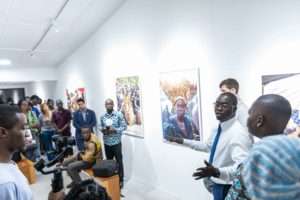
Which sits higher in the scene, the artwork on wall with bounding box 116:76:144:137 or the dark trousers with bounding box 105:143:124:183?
the artwork on wall with bounding box 116:76:144:137

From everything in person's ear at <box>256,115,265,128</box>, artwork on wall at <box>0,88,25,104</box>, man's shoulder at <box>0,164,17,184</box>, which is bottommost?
man's shoulder at <box>0,164,17,184</box>

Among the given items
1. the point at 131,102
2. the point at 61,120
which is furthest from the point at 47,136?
the point at 131,102

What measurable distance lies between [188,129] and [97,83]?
3.03m

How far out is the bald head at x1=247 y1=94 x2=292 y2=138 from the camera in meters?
1.14

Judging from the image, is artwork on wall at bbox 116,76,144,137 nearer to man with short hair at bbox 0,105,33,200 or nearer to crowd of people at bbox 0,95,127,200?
crowd of people at bbox 0,95,127,200

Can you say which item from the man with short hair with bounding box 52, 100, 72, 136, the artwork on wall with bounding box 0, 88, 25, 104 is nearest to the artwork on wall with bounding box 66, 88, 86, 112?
Result: the man with short hair with bounding box 52, 100, 72, 136

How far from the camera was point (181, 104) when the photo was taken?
11.3 ft

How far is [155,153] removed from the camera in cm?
408

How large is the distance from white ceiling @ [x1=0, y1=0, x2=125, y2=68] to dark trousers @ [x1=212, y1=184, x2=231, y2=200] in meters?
3.78

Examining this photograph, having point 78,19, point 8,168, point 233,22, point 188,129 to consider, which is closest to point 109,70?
point 78,19

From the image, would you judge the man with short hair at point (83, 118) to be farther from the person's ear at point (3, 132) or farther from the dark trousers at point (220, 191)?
the person's ear at point (3, 132)

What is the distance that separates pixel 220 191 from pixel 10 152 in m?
1.50

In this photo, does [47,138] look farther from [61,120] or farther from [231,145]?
[231,145]

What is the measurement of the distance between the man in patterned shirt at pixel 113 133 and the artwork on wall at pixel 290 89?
2.65 metres
